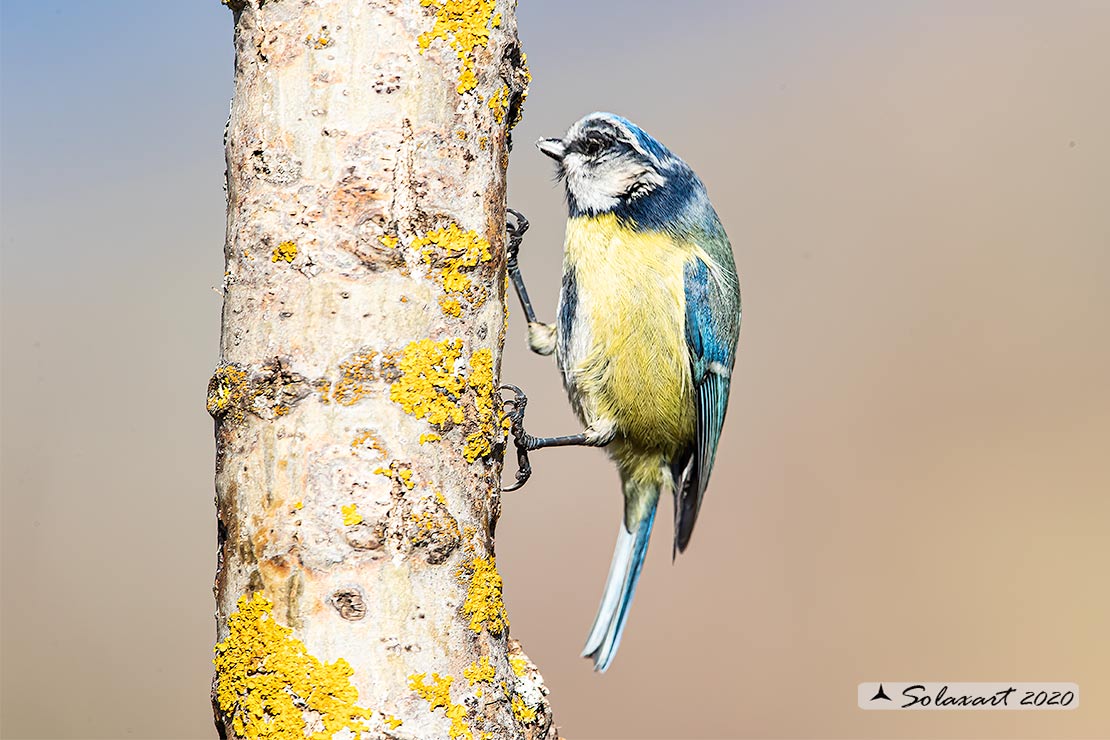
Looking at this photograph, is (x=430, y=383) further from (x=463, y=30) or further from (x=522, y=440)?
(x=522, y=440)

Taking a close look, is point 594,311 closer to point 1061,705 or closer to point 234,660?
point 234,660

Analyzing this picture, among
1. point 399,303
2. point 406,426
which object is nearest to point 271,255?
point 399,303

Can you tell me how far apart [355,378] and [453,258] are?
0.96 feet

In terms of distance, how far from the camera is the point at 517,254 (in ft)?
11.0

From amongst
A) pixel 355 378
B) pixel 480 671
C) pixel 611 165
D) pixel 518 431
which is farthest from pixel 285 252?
pixel 611 165

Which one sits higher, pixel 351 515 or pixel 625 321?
Answer: pixel 625 321

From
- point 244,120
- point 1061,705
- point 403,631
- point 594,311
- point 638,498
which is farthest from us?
point 1061,705

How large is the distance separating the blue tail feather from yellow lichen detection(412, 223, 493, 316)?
212 cm

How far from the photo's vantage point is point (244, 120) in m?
1.79

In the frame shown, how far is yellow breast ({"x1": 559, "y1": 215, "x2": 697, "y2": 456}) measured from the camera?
10.8 feet

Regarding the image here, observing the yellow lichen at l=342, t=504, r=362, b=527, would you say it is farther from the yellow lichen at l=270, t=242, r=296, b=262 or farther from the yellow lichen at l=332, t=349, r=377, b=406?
the yellow lichen at l=270, t=242, r=296, b=262

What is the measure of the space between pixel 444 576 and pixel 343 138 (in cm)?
79

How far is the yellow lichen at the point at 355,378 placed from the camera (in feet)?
5.54

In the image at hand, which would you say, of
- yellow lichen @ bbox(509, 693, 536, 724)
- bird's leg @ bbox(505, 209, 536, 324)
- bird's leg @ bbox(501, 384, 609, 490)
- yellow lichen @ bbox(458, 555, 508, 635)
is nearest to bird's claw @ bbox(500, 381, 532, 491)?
bird's leg @ bbox(501, 384, 609, 490)
